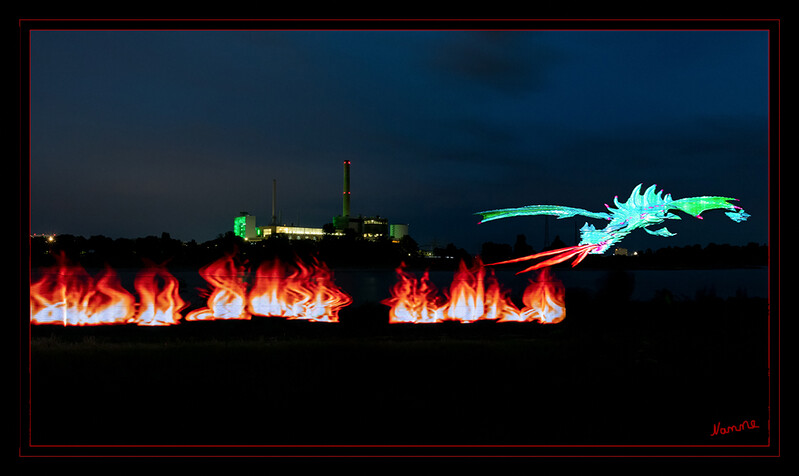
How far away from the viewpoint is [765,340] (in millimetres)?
6895

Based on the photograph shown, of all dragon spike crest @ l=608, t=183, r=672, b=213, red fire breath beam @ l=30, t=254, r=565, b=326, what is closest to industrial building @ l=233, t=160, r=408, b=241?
red fire breath beam @ l=30, t=254, r=565, b=326

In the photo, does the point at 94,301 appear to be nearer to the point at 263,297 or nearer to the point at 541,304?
the point at 263,297

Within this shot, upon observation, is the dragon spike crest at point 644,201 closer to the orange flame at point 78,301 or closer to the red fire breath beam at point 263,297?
the red fire breath beam at point 263,297

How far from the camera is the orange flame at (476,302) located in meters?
8.30

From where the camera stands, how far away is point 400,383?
5434 mm

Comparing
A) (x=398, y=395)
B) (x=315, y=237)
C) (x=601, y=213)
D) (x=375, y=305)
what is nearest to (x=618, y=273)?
(x=601, y=213)

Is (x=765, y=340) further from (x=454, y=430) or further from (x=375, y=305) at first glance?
(x=375, y=305)

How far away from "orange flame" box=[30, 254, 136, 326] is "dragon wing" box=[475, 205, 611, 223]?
6.49m

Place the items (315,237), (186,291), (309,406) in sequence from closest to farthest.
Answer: (309,406)
(186,291)
(315,237)

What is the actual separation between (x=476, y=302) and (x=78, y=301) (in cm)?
711

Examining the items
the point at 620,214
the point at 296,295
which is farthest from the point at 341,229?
the point at 620,214

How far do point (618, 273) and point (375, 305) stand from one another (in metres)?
4.75
